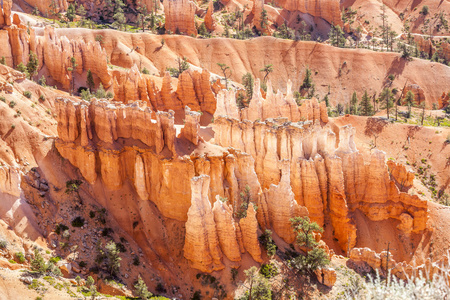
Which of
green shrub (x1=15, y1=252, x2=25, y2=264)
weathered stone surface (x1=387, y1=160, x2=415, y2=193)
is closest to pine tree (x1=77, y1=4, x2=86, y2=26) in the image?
weathered stone surface (x1=387, y1=160, x2=415, y2=193)

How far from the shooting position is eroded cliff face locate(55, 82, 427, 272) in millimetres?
45812

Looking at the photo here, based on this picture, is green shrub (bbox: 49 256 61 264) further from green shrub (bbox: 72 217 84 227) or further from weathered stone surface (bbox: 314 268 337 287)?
weathered stone surface (bbox: 314 268 337 287)

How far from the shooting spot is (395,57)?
128 metres

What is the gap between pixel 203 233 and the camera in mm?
44906

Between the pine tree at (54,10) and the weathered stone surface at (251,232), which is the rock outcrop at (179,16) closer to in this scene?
the pine tree at (54,10)

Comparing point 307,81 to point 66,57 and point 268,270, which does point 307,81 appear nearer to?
point 66,57

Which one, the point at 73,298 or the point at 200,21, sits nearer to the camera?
the point at 73,298

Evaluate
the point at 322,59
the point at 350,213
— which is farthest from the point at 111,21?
the point at 350,213

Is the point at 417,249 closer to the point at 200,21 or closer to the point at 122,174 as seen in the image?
the point at 122,174

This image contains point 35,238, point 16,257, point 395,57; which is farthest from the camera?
point 395,57

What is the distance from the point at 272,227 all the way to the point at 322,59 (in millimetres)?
87400

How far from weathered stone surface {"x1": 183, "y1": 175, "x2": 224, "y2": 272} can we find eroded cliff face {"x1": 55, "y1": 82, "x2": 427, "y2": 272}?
95 millimetres

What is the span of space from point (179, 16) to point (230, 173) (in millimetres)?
94097

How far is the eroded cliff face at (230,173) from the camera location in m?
45.8
